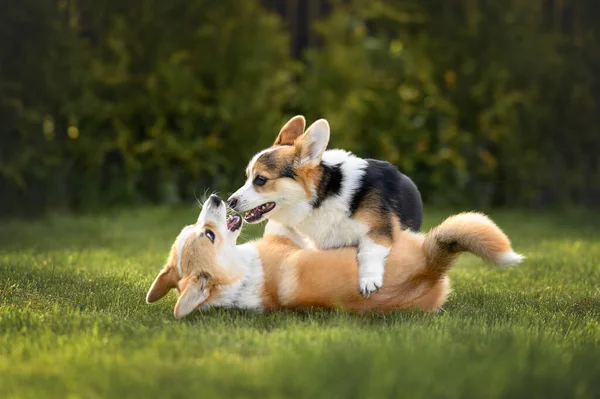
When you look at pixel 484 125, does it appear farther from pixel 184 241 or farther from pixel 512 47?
pixel 184 241

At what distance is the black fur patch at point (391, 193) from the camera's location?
4.08m

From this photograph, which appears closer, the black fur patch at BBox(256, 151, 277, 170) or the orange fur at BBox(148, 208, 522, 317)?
the orange fur at BBox(148, 208, 522, 317)

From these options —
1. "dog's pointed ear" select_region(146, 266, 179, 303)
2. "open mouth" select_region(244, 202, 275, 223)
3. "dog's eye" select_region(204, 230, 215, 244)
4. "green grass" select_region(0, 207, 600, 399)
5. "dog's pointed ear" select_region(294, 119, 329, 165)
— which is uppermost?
"dog's pointed ear" select_region(294, 119, 329, 165)

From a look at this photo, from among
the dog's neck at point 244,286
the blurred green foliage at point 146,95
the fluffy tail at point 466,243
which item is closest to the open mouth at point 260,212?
the dog's neck at point 244,286

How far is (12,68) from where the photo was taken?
7.96 meters

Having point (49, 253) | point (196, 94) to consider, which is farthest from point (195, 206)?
point (49, 253)

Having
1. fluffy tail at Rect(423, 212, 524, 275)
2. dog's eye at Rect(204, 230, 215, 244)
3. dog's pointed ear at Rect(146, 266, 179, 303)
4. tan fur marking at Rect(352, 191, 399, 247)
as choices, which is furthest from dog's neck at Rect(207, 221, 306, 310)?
fluffy tail at Rect(423, 212, 524, 275)

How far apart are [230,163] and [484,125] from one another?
2908 millimetres

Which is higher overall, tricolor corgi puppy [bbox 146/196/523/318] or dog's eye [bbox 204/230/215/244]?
dog's eye [bbox 204/230/215/244]

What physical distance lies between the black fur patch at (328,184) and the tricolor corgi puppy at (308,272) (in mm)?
355

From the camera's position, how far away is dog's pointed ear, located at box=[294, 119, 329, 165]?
13.3 ft

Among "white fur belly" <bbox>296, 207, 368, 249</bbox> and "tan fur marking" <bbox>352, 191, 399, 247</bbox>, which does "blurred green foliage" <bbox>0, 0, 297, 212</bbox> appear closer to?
"white fur belly" <bbox>296, 207, 368, 249</bbox>

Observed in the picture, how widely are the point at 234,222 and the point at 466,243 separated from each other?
116 centimetres

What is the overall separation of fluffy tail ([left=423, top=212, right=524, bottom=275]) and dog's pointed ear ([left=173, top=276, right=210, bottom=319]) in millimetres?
1039
